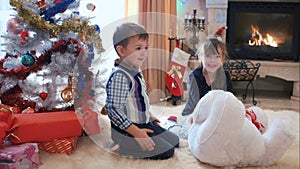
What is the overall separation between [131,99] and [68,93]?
13.7 inches

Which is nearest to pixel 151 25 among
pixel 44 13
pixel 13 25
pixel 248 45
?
pixel 44 13

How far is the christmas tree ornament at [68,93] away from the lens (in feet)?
4.80

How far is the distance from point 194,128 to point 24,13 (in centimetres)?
81

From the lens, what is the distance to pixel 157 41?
126cm

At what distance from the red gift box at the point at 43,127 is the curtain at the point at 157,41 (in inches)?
12.6

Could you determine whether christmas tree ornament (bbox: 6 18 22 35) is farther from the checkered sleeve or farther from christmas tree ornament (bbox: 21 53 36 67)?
the checkered sleeve

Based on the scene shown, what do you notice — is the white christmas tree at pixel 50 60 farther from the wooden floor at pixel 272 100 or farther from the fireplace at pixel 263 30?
the fireplace at pixel 263 30

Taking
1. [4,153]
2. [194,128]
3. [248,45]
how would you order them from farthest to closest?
[248,45]
[194,128]
[4,153]

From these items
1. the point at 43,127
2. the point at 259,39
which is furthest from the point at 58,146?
the point at 259,39

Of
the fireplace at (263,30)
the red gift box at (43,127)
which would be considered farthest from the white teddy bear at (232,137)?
the fireplace at (263,30)

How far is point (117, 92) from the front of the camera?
48.8 inches

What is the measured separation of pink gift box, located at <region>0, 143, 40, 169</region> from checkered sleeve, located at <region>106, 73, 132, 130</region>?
11.7 inches

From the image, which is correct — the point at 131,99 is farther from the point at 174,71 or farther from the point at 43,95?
the point at 43,95

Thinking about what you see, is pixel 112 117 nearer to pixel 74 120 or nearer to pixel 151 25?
pixel 74 120
